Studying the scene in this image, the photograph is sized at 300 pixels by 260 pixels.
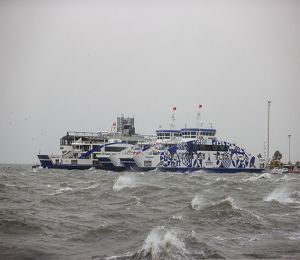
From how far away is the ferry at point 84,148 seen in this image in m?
95.8

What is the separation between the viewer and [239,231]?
60.1ft

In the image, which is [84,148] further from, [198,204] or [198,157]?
[198,204]

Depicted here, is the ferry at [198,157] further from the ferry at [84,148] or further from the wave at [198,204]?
the wave at [198,204]

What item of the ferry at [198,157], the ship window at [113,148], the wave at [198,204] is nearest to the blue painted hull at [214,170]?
the ferry at [198,157]

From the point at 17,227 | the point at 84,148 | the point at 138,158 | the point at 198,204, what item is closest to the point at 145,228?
the point at 17,227

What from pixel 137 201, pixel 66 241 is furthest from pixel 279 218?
pixel 66 241

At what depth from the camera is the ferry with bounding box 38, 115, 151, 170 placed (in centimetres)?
9581

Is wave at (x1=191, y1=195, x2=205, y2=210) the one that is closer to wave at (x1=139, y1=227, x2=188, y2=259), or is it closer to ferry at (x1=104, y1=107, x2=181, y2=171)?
wave at (x1=139, y1=227, x2=188, y2=259)

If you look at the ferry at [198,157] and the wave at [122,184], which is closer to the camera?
the wave at [122,184]

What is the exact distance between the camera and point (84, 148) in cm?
10006

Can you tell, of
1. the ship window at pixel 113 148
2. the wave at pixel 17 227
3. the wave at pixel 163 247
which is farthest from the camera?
the ship window at pixel 113 148

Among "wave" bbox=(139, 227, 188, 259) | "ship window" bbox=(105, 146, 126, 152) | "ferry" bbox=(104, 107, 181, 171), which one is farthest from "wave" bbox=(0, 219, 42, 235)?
"ship window" bbox=(105, 146, 126, 152)

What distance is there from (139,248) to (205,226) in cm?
538

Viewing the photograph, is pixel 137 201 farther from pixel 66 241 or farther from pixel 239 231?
pixel 66 241
